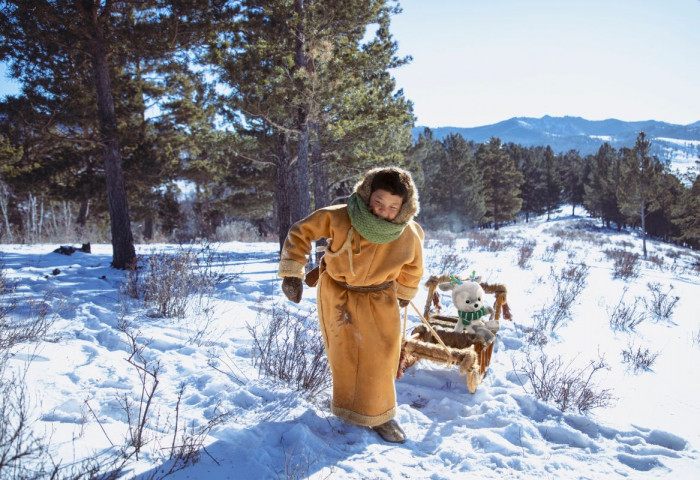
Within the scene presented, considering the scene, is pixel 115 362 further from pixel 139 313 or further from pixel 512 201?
pixel 512 201

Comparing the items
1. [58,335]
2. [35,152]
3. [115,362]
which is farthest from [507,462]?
[35,152]

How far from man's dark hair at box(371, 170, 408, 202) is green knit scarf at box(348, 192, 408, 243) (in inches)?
6.3

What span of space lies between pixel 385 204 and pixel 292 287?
872mm

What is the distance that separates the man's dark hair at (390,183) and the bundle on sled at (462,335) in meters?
1.24

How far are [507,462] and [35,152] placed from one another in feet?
40.1

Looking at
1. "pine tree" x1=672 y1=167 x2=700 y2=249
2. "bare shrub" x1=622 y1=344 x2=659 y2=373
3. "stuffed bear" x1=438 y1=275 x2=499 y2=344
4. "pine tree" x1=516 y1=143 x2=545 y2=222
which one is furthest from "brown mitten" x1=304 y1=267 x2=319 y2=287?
"pine tree" x1=516 y1=143 x2=545 y2=222

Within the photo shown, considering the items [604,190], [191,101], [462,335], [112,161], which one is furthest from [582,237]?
[112,161]

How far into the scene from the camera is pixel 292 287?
265 cm

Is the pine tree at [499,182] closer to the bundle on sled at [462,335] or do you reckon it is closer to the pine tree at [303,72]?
the pine tree at [303,72]

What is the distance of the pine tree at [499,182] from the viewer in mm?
36188

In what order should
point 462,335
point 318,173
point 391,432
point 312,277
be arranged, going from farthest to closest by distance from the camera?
point 318,173, point 462,335, point 312,277, point 391,432

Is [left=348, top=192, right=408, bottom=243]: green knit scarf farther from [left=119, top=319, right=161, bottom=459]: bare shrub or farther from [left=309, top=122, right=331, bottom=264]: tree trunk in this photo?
[left=309, top=122, right=331, bottom=264]: tree trunk

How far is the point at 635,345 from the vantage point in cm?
494

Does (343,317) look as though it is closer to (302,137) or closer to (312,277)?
(312,277)
